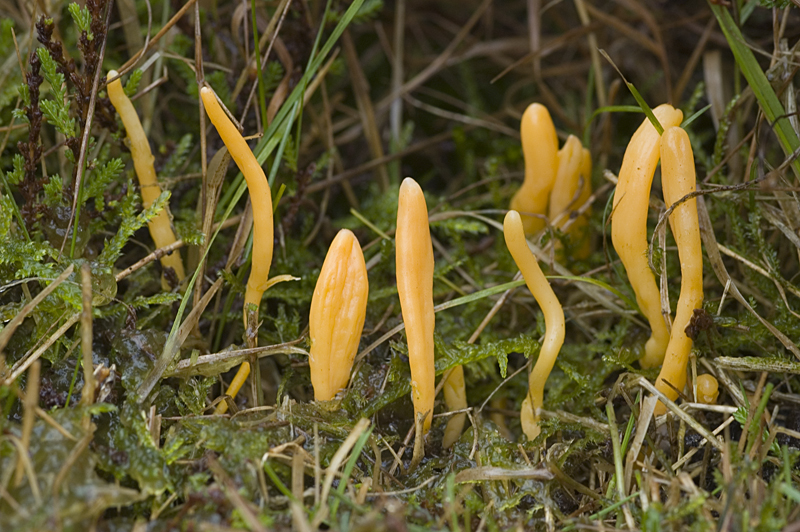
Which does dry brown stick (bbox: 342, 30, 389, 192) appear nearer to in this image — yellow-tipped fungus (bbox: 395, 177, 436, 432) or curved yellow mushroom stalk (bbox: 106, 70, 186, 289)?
curved yellow mushroom stalk (bbox: 106, 70, 186, 289)

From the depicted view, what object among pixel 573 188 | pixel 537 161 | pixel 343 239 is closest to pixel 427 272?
pixel 343 239

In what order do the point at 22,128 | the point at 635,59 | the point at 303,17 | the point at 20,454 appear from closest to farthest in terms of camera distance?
1. the point at 20,454
2. the point at 22,128
3. the point at 303,17
4. the point at 635,59

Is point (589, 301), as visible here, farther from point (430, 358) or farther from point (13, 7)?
point (13, 7)

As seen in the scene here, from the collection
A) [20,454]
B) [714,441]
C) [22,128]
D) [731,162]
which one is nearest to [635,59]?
[731,162]

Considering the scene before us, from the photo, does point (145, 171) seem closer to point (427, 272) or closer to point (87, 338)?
point (87, 338)

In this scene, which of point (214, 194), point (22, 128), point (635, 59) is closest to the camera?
point (214, 194)

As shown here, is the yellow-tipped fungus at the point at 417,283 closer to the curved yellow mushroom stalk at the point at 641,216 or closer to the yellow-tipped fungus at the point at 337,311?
the yellow-tipped fungus at the point at 337,311
